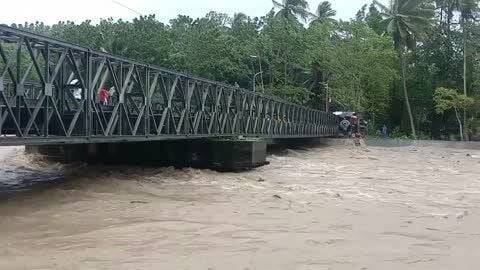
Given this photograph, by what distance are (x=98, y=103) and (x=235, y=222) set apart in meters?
7.86

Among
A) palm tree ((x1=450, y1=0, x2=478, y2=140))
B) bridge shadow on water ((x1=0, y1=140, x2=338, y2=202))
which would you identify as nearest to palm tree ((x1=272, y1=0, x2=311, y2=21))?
palm tree ((x1=450, y1=0, x2=478, y2=140))

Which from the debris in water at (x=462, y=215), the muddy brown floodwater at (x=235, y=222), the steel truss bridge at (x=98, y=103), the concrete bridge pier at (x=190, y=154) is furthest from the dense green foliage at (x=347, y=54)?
the debris in water at (x=462, y=215)

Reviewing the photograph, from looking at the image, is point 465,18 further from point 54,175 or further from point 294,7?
point 54,175

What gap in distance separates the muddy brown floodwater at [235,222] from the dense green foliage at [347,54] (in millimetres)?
37400

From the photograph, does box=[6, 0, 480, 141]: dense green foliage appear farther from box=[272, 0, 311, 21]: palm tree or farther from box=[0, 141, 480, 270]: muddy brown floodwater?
box=[0, 141, 480, 270]: muddy brown floodwater

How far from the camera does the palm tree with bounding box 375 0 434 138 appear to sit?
60.2 m

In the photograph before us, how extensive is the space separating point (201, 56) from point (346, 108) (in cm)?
1673

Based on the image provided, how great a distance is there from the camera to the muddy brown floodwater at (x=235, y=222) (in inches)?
373

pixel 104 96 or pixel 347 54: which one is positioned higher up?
pixel 347 54

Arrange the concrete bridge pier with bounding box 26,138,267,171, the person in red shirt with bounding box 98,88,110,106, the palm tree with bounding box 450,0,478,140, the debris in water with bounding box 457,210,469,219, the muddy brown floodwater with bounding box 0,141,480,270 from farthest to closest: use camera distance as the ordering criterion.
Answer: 1. the palm tree with bounding box 450,0,478,140
2. the concrete bridge pier with bounding box 26,138,267,171
3. the person in red shirt with bounding box 98,88,110,106
4. the debris in water with bounding box 457,210,469,219
5. the muddy brown floodwater with bounding box 0,141,480,270

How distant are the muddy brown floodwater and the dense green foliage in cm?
3740

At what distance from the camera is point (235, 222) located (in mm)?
13031

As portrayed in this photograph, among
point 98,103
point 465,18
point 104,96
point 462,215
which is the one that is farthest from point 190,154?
point 465,18

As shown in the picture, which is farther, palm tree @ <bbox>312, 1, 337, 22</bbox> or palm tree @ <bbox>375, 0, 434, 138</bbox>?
palm tree @ <bbox>312, 1, 337, 22</bbox>
